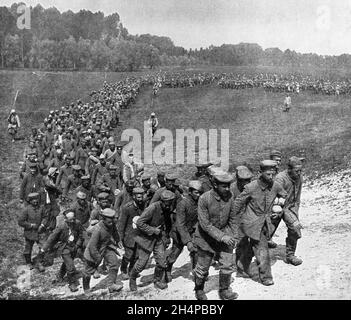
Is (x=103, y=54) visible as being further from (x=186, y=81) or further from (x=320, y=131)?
(x=320, y=131)

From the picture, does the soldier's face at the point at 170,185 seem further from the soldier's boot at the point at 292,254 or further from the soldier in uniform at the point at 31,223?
the soldier in uniform at the point at 31,223

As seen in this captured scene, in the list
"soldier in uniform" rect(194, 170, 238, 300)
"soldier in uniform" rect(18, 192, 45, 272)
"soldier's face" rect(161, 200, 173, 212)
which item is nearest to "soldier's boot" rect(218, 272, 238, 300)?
"soldier in uniform" rect(194, 170, 238, 300)

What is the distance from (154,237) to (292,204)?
90.0 inches

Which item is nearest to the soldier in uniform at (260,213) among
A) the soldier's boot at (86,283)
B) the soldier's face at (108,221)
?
the soldier's face at (108,221)

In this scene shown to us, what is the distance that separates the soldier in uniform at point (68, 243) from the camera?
783 centimetres

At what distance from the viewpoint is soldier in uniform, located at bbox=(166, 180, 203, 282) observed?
23.4 ft

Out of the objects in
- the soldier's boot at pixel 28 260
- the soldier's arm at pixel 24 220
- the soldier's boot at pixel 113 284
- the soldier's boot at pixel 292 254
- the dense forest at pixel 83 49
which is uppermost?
the dense forest at pixel 83 49

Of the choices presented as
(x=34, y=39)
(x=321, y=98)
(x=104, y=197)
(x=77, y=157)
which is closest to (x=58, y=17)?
(x=34, y=39)

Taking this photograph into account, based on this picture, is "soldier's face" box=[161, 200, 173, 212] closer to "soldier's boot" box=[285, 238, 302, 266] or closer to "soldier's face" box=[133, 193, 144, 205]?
"soldier's face" box=[133, 193, 144, 205]

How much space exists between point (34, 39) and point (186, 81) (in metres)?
36.1

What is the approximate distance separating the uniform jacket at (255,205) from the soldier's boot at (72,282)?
286 cm

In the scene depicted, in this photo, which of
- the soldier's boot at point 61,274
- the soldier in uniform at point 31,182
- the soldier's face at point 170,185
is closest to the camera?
the soldier's face at point 170,185

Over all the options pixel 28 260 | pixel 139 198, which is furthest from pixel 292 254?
pixel 28 260

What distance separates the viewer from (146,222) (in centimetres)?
721
